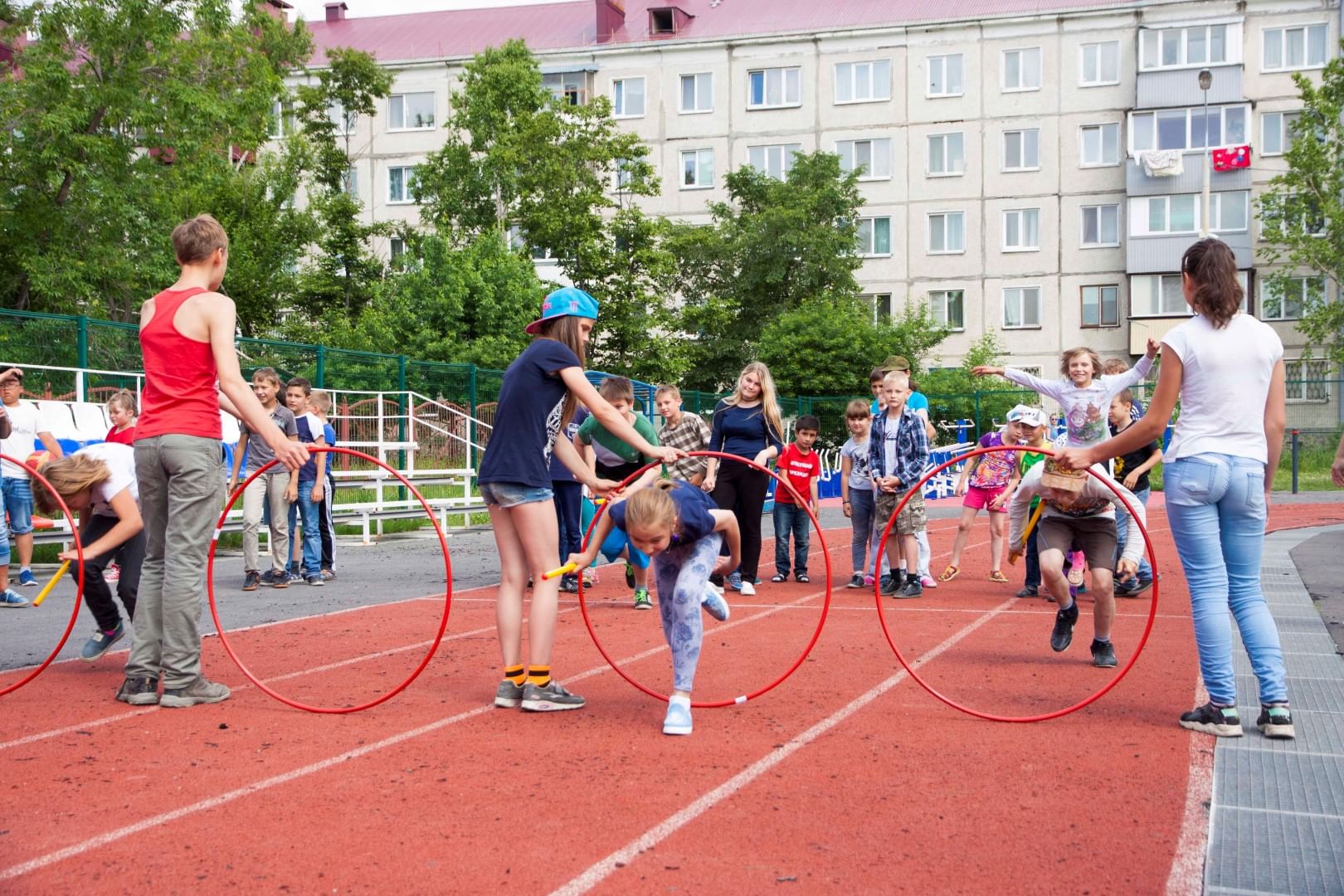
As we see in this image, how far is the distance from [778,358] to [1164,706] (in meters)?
35.0

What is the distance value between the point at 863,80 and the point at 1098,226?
10.6 meters

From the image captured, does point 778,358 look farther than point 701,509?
Yes

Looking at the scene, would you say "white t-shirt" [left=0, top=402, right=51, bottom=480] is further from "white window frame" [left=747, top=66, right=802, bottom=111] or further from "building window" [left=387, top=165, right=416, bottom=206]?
"building window" [left=387, top=165, right=416, bottom=206]

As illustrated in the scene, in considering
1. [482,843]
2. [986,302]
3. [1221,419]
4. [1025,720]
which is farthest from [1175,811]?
[986,302]

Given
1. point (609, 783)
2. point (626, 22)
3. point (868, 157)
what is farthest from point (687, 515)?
point (626, 22)

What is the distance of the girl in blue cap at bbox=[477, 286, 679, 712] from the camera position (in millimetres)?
6391

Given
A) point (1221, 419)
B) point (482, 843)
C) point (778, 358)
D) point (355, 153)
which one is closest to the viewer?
point (482, 843)

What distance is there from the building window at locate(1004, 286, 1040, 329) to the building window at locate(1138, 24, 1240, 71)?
29.4ft

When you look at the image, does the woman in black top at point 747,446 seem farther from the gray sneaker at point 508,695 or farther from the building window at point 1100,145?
the building window at point 1100,145

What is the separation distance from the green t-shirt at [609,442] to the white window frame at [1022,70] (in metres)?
42.2

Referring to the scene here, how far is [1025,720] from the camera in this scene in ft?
20.4

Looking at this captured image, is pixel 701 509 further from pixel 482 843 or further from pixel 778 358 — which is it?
pixel 778 358

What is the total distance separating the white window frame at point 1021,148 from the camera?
4962 centimetres

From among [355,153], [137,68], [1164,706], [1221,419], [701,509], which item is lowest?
[1164,706]
